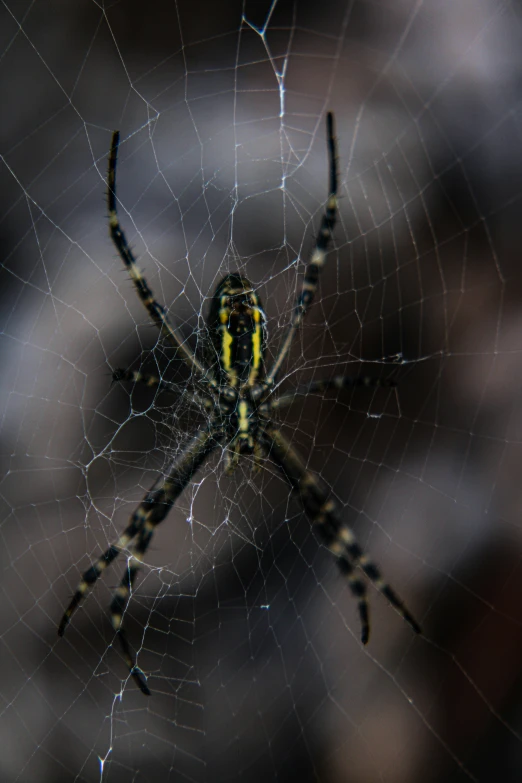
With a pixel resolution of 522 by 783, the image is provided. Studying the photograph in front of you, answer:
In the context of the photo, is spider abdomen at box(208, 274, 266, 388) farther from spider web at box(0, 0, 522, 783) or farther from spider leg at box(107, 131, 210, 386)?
spider web at box(0, 0, 522, 783)

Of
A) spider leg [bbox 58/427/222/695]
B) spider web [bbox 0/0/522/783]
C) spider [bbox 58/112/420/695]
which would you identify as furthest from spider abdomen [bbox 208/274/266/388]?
spider web [bbox 0/0/522/783]

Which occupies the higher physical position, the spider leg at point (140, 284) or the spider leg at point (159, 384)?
the spider leg at point (140, 284)

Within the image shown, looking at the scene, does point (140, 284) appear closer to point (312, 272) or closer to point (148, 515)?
point (312, 272)

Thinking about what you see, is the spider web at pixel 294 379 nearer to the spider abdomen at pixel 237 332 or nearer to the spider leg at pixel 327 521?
the spider leg at pixel 327 521

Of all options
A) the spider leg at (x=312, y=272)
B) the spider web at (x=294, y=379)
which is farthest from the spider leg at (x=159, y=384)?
the spider web at (x=294, y=379)

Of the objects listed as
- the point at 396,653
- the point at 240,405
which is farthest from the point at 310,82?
the point at 396,653

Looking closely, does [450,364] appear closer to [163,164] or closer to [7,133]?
[163,164]

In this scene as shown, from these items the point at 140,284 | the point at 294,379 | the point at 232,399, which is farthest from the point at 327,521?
the point at 140,284
